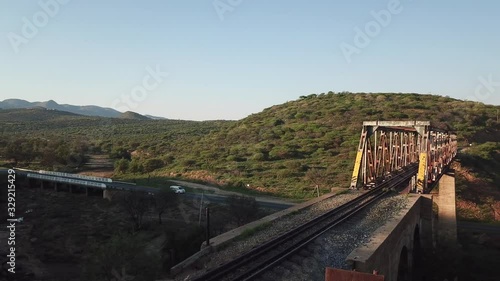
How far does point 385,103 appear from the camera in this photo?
97.0m

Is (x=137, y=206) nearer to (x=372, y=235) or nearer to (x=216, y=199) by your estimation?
(x=216, y=199)

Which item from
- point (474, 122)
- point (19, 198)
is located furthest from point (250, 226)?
point (474, 122)

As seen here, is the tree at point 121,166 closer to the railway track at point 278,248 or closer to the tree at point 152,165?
the tree at point 152,165

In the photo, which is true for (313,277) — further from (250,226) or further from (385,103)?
(385,103)

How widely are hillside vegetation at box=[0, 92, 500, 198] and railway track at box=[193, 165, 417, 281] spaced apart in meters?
20.1

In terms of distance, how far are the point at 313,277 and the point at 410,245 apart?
32.3 feet

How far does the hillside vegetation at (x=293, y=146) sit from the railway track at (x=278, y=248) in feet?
66.1

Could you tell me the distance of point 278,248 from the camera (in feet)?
43.2

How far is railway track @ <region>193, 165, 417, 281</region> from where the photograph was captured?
1068 cm

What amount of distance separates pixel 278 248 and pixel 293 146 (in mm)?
49620

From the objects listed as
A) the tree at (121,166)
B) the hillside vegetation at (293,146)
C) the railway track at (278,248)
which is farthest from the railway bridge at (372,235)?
the tree at (121,166)

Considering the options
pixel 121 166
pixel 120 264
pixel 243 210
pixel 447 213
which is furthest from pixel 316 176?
pixel 121 166

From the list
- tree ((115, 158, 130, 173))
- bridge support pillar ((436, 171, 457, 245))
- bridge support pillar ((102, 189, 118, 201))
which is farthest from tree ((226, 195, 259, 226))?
tree ((115, 158, 130, 173))

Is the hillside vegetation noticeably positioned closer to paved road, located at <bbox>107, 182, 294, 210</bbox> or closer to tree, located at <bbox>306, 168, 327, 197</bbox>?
tree, located at <bbox>306, 168, 327, 197</bbox>
